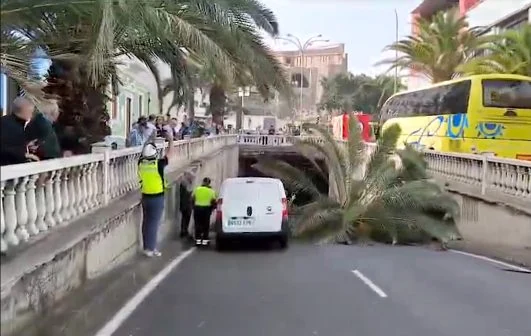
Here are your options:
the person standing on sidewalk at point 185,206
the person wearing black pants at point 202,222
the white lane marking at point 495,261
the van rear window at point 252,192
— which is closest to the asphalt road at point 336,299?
the white lane marking at point 495,261

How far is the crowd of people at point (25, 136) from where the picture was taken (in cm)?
685

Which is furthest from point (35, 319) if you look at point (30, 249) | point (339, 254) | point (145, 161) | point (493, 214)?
point (493, 214)

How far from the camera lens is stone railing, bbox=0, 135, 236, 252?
580cm

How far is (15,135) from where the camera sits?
6.91m

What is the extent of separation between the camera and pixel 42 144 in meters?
7.87

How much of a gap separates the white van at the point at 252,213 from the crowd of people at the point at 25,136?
22.1 feet

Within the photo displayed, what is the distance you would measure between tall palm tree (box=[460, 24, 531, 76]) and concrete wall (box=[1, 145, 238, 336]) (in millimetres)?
22185

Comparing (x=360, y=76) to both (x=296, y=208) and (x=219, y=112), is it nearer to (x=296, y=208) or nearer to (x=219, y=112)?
(x=219, y=112)

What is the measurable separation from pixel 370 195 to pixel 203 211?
220 inches

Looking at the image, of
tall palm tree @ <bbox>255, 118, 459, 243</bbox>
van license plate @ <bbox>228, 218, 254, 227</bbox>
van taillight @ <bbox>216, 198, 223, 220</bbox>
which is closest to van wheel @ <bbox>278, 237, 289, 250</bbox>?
van license plate @ <bbox>228, 218, 254, 227</bbox>

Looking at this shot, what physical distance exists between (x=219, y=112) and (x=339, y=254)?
39.0 meters

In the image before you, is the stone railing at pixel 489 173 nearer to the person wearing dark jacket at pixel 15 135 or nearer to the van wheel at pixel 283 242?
the van wheel at pixel 283 242

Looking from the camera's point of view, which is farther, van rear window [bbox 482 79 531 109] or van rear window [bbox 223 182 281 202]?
van rear window [bbox 482 79 531 109]

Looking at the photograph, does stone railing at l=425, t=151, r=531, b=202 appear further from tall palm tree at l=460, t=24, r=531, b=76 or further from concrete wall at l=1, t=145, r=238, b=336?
tall palm tree at l=460, t=24, r=531, b=76
